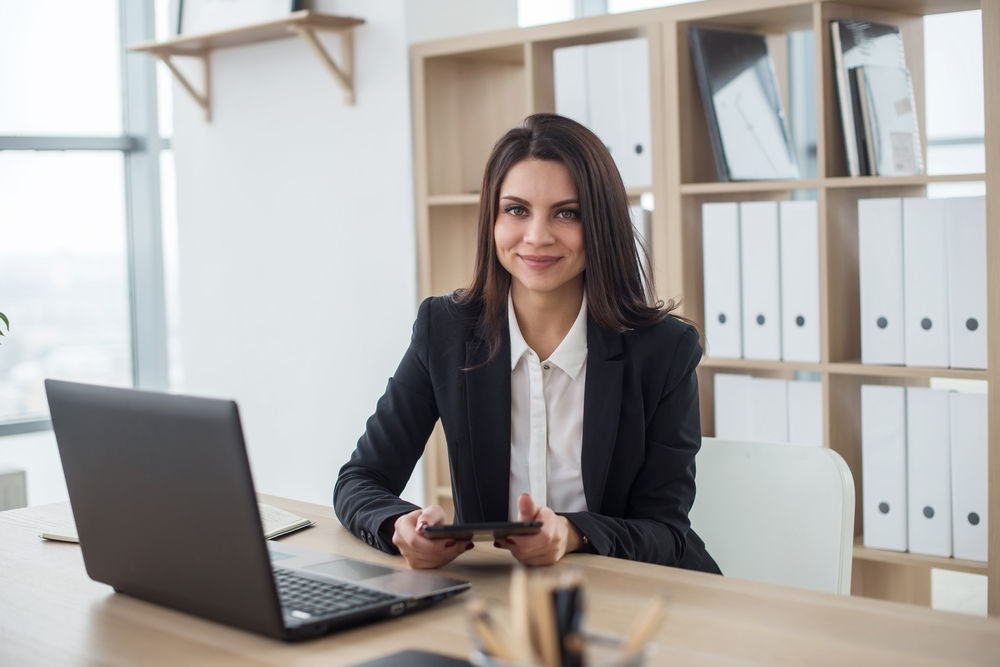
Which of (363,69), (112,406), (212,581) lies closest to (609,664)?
(212,581)

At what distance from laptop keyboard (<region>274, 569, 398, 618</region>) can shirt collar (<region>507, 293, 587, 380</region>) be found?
60 centimetres

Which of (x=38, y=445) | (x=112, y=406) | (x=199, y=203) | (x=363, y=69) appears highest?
(x=363, y=69)

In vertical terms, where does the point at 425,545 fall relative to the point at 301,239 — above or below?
below

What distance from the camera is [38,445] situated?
12.0ft

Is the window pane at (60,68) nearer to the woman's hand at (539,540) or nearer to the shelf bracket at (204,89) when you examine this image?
the shelf bracket at (204,89)

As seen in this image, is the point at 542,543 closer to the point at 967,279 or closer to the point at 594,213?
the point at 594,213

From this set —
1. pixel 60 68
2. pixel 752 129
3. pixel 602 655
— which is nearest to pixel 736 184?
pixel 752 129

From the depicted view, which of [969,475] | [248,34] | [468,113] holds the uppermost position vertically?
[248,34]

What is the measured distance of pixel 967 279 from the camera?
2.22 meters

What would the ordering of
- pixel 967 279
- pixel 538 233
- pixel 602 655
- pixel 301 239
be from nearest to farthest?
pixel 602 655 → pixel 538 233 → pixel 967 279 → pixel 301 239

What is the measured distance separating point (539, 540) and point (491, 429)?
42cm

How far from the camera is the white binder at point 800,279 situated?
7.95 ft

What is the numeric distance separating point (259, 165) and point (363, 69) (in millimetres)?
562

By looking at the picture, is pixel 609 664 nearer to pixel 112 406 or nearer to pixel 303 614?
pixel 303 614
